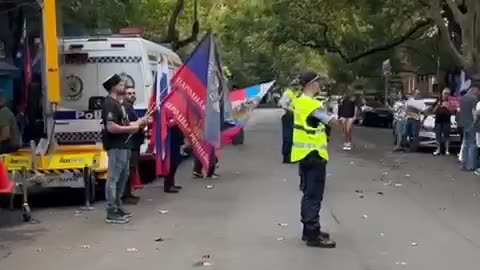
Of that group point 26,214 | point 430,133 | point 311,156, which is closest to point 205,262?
point 311,156

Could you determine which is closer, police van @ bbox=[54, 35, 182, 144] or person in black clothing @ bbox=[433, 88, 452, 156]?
police van @ bbox=[54, 35, 182, 144]

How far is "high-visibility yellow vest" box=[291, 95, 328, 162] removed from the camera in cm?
964

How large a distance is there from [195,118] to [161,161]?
3.12 feet

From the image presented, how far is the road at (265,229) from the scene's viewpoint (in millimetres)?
8977

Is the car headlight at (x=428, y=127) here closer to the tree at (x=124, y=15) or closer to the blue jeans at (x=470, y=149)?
the blue jeans at (x=470, y=149)

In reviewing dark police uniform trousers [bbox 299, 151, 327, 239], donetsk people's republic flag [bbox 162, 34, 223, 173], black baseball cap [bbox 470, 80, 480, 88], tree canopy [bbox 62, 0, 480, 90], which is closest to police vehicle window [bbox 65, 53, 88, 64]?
donetsk people's republic flag [bbox 162, 34, 223, 173]

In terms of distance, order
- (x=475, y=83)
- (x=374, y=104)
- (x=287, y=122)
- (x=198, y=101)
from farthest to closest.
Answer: (x=374, y=104) → (x=475, y=83) → (x=287, y=122) → (x=198, y=101)

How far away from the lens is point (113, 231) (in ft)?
35.9

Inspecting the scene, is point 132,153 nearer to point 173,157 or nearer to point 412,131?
point 173,157

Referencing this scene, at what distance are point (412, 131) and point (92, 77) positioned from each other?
11140mm

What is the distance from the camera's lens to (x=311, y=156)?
9648mm

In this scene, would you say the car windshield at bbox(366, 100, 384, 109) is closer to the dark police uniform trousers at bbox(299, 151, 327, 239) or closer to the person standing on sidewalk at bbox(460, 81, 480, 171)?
the person standing on sidewalk at bbox(460, 81, 480, 171)

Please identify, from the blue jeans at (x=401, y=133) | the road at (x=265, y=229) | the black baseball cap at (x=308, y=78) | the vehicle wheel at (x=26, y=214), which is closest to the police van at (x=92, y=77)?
the road at (x=265, y=229)

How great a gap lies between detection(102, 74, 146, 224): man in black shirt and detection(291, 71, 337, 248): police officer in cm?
Result: 251
